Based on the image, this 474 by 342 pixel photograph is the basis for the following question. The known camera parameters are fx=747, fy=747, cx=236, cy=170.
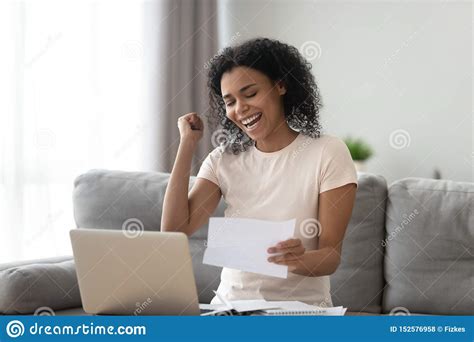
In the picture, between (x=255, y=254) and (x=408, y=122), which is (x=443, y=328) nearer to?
(x=255, y=254)

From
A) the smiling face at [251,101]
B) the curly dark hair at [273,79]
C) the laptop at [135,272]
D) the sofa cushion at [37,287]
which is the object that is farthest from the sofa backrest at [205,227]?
the laptop at [135,272]

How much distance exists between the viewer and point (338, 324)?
3.64ft

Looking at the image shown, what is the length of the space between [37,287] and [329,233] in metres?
0.96

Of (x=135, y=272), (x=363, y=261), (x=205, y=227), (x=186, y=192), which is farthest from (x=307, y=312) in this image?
(x=205, y=227)

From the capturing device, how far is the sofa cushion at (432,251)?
7.84 ft

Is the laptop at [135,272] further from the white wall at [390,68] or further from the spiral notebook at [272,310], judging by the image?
the white wall at [390,68]

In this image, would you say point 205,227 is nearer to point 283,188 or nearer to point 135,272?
point 283,188

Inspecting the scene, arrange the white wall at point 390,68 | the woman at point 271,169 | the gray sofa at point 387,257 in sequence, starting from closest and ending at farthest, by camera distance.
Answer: the woman at point 271,169
the gray sofa at point 387,257
the white wall at point 390,68

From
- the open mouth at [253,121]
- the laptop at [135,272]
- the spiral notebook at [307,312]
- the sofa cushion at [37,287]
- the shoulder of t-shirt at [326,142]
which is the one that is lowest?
the sofa cushion at [37,287]

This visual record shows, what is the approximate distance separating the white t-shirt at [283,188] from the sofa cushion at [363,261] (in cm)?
53

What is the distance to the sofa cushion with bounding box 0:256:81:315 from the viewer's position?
7.34 feet

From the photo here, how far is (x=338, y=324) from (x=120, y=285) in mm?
410

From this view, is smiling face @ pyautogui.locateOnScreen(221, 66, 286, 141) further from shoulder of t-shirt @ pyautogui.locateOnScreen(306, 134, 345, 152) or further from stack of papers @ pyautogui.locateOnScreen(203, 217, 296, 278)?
stack of papers @ pyautogui.locateOnScreen(203, 217, 296, 278)

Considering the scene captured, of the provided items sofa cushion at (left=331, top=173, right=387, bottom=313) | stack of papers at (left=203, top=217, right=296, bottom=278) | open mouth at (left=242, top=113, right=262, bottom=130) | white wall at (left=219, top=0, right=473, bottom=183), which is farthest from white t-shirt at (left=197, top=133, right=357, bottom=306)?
white wall at (left=219, top=0, right=473, bottom=183)
